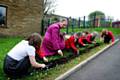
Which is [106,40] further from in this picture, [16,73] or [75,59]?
[16,73]

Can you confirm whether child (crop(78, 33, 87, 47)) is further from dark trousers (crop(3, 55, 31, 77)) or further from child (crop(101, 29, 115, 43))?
dark trousers (crop(3, 55, 31, 77))

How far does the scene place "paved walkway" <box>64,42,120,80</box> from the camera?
40.2ft

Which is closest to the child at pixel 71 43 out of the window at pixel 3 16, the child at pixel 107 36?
the child at pixel 107 36

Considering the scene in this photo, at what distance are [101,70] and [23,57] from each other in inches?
169

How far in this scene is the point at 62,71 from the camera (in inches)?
499

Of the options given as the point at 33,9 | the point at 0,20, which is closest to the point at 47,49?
the point at 0,20

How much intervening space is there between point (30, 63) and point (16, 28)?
21105mm

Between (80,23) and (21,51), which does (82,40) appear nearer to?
(21,51)

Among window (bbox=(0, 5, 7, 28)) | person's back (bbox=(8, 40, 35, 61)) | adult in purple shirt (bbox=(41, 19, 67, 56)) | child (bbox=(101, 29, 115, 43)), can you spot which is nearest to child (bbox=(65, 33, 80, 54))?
adult in purple shirt (bbox=(41, 19, 67, 56))

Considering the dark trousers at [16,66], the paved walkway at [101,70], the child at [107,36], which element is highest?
the child at [107,36]

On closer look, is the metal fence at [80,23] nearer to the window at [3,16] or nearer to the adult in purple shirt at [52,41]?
the window at [3,16]

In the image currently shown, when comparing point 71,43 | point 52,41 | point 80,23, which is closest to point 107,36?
point 71,43

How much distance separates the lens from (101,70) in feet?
44.7

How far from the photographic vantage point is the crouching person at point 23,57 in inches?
395
